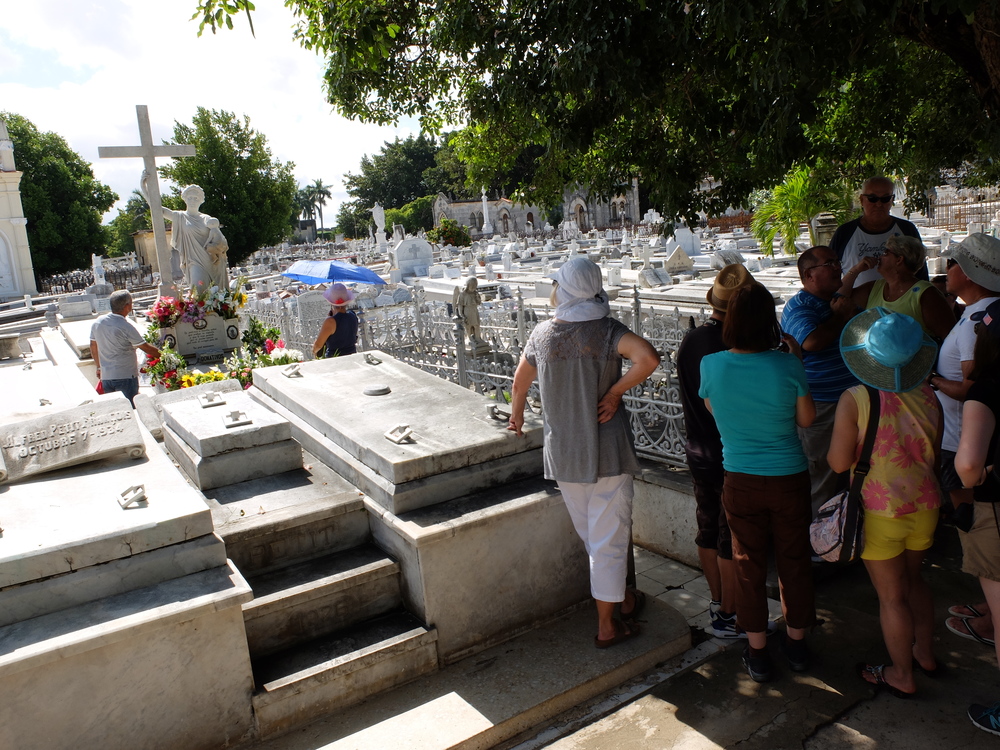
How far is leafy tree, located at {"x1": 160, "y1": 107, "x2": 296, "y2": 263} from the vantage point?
34.5m

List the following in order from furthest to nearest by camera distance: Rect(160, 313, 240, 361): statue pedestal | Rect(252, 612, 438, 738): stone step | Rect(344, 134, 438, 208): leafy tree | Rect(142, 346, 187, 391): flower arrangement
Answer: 1. Rect(344, 134, 438, 208): leafy tree
2. Rect(160, 313, 240, 361): statue pedestal
3. Rect(142, 346, 187, 391): flower arrangement
4. Rect(252, 612, 438, 738): stone step

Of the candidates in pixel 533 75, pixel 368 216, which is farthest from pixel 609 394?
pixel 368 216

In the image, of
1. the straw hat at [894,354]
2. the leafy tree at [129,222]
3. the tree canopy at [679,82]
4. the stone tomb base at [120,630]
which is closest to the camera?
the stone tomb base at [120,630]

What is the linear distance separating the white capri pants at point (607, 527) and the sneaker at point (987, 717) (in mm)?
1366

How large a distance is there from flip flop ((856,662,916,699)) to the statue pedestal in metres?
9.74

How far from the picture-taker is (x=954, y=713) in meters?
2.80

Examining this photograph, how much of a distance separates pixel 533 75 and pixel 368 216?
2540 inches

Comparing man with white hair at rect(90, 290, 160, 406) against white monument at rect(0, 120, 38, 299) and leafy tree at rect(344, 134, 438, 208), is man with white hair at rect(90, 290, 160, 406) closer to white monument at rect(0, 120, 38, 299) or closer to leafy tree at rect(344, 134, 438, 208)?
white monument at rect(0, 120, 38, 299)

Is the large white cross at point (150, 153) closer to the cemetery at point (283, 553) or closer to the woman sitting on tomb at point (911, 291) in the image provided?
the cemetery at point (283, 553)

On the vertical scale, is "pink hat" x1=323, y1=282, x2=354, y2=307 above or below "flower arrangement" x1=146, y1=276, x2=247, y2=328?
above

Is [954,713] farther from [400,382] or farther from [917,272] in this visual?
[400,382]

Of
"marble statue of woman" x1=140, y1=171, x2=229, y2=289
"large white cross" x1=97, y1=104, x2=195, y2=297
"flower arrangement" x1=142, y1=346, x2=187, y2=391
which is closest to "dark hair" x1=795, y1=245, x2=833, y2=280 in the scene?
"flower arrangement" x1=142, y1=346, x2=187, y2=391

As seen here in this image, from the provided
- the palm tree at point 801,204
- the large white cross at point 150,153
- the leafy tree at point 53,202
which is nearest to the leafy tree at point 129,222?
the leafy tree at point 53,202

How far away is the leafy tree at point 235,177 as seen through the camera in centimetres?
3450
